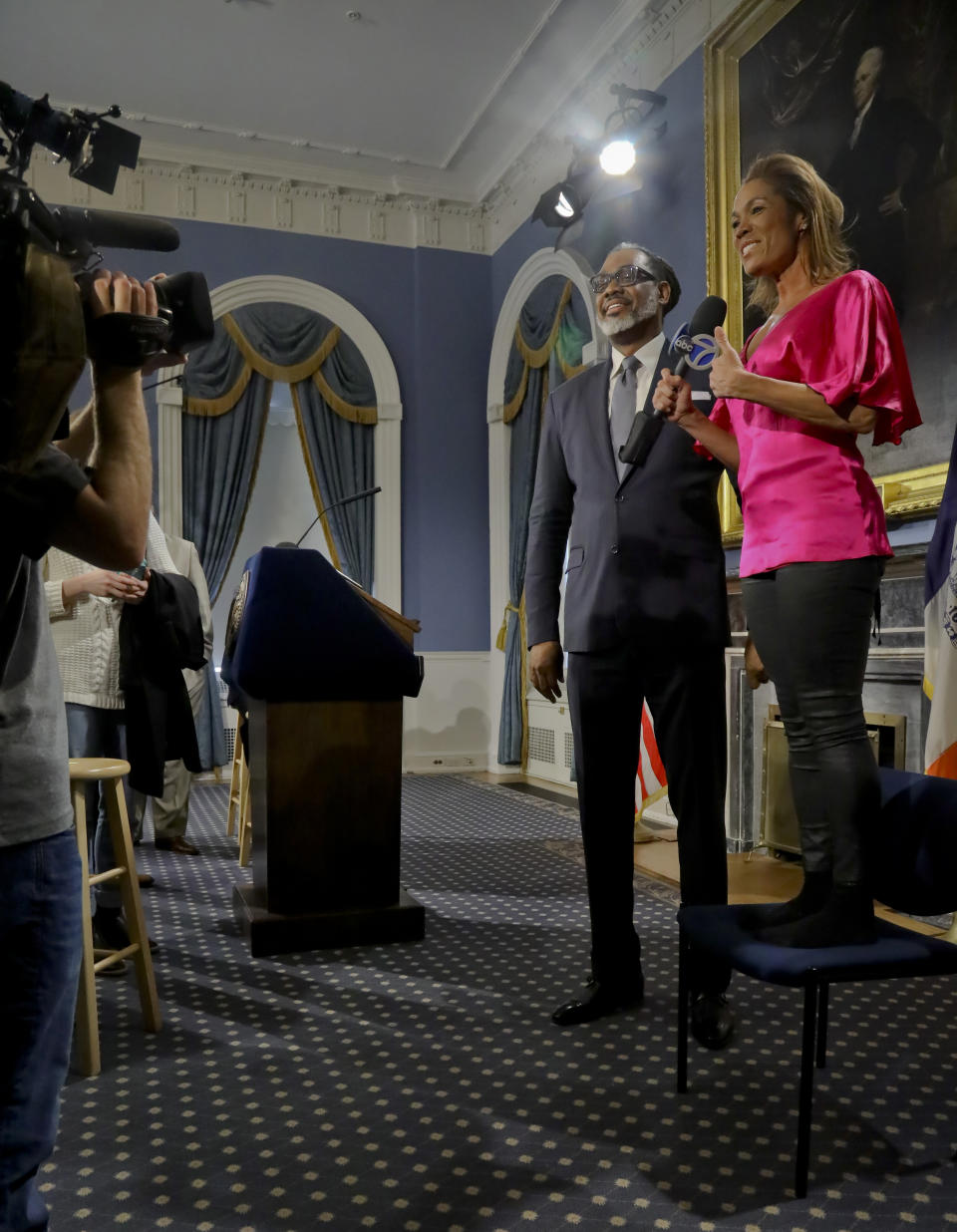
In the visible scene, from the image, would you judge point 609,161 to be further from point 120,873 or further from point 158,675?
point 120,873

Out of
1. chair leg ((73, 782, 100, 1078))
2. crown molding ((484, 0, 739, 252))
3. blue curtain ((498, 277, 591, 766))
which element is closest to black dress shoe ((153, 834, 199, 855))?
chair leg ((73, 782, 100, 1078))

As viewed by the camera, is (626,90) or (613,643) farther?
(626,90)

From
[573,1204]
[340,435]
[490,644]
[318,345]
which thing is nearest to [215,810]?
[490,644]

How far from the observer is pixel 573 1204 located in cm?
138

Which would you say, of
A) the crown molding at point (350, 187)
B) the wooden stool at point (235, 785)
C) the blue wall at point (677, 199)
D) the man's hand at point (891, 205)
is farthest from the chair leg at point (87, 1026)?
the crown molding at point (350, 187)

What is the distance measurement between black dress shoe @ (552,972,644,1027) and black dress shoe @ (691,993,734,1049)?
7.2 inches

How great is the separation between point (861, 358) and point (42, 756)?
4.10 ft

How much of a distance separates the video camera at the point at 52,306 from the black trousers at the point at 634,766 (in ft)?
4.14

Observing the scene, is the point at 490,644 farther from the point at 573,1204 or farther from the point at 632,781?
the point at 573,1204

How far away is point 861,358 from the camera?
1457mm

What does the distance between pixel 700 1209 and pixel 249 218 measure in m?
6.53

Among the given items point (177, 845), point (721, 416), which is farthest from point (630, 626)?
point (177, 845)

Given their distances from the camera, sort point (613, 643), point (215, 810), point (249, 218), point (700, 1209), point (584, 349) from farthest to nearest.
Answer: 1. point (249, 218)
2. point (584, 349)
3. point (215, 810)
4. point (613, 643)
5. point (700, 1209)

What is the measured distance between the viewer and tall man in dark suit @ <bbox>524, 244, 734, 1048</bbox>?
1.96 m
